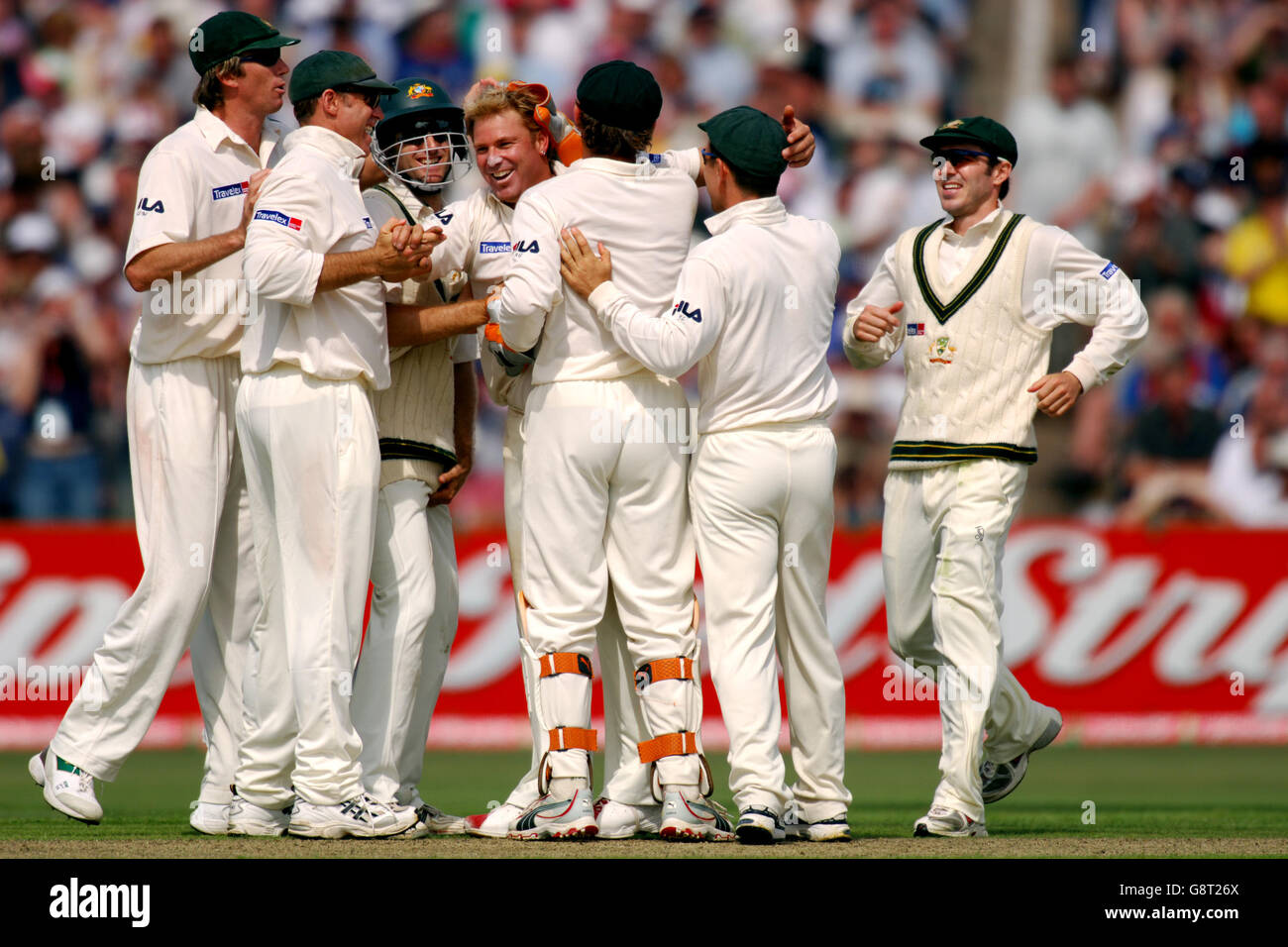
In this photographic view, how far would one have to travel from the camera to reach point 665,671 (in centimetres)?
609

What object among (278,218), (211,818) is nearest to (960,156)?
(278,218)

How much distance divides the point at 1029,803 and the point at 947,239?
325 cm

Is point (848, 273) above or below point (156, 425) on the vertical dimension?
above

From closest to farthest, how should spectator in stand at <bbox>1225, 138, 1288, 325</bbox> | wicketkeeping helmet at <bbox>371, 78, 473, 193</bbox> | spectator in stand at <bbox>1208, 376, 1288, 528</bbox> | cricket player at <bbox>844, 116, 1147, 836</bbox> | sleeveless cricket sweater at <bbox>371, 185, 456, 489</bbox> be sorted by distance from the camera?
wicketkeeping helmet at <bbox>371, 78, 473, 193</bbox> < sleeveless cricket sweater at <bbox>371, 185, 456, 489</bbox> < cricket player at <bbox>844, 116, 1147, 836</bbox> < spectator in stand at <bbox>1208, 376, 1288, 528</bbox> < spectator in stand at <bbox>1225, 138, 1288, 325</bbox>

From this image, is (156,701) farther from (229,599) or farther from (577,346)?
(577,346)

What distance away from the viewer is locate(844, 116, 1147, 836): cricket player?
663 cm

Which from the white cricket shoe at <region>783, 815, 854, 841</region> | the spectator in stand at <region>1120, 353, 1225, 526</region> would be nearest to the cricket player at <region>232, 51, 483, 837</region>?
the white cricket shoe at <region>783, 815, 854, 841</region>

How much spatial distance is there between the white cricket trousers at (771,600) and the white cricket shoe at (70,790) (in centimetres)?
253

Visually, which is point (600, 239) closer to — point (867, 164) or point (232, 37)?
point (232, 37)

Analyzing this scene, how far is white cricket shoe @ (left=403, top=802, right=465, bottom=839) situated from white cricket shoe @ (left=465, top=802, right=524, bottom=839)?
5 cm

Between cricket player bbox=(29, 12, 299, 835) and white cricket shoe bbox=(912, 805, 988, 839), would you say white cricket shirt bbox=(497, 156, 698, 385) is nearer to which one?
cricket player bbox=(29, 12, 299, 835)

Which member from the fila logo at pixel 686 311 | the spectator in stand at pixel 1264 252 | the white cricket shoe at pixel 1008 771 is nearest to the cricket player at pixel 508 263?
the fila logo at pixel 686 311

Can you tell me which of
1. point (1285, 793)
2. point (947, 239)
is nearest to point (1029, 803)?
point (1285, 793)

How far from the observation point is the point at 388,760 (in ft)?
20.7
